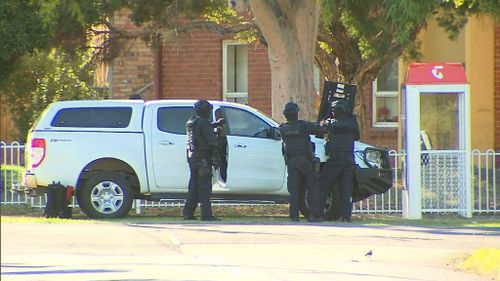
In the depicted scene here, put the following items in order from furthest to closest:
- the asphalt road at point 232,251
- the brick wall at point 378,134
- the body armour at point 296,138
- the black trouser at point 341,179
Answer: the brick wall at point 378,134 < the black trouser at point 341,179 < the body armour at point 296,138 < the asphalt road at point 232,251

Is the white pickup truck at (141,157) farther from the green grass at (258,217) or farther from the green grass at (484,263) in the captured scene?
the green grass at (484,263)

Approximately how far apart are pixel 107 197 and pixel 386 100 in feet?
35.0

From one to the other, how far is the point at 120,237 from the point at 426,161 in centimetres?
573

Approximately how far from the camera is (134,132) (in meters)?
15.4

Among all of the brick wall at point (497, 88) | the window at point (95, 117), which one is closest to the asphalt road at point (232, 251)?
the window at point (95, 117)

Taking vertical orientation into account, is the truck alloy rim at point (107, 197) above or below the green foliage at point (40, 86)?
below

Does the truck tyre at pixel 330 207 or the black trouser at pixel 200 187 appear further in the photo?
the truck tyre at pixel 330 207

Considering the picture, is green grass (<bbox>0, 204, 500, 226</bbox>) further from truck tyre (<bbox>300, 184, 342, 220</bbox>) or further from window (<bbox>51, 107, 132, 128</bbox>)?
window (<bbox>51, 107, 132, 128</bbox>)

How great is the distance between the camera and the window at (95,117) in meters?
15.4

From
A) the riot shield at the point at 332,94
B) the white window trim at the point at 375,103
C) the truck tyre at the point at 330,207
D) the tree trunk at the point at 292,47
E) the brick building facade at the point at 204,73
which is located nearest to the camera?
the truck tyre at the point at 330,207

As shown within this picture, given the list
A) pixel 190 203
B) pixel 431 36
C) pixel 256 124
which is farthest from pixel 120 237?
pixel 431 36

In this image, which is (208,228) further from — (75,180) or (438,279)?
(438,279)

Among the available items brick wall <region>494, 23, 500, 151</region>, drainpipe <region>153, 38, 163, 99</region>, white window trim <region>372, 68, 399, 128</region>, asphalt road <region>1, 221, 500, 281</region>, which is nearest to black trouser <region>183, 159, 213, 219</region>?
asphalt road <region>1, 221, 500, 281</region>

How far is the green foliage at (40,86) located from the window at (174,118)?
7124 millimetres
